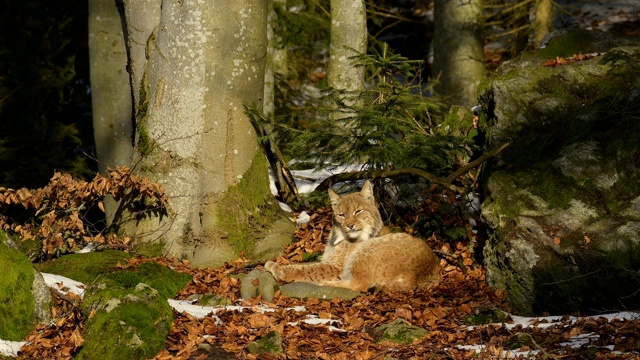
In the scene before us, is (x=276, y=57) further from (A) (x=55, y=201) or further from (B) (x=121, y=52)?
(A) (x=55, y=201)

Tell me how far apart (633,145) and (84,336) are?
5.79 meters

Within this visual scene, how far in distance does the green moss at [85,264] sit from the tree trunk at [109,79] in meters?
3.39

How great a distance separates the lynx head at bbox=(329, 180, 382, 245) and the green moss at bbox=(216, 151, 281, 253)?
107 centimetres

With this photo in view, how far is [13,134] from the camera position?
16.5m

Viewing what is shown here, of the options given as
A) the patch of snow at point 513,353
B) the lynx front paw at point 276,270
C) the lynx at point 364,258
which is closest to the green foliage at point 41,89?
the lynx front paw at point 276,270

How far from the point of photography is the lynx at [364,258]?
813 centimetres

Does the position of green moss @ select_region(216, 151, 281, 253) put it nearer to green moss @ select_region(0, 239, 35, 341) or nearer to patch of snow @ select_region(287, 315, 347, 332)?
patch of snow @ select_region(287, 315, 347, 332)

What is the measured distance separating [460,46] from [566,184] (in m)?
10.4

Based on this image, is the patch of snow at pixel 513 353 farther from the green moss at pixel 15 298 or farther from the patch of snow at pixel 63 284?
the green moss at pixel 15 298

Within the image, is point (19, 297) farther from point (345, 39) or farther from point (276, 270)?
point (345, 39)

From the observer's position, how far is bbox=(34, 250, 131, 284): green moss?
805 cm

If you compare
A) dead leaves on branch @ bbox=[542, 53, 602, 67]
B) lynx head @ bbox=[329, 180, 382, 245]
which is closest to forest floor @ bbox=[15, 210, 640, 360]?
lynx head @ bbox=[329, 180, 382, 245]

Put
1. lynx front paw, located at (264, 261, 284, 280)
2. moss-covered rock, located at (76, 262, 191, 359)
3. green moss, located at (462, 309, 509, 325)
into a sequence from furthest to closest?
lynx front paw, located at (264, 261, 284, 280), green moss, located at (462, 309, 509, 325), moss-covered rock, located at (76, 262, 191, 359)

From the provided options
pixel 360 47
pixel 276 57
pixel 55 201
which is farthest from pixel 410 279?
pixel 276 57
